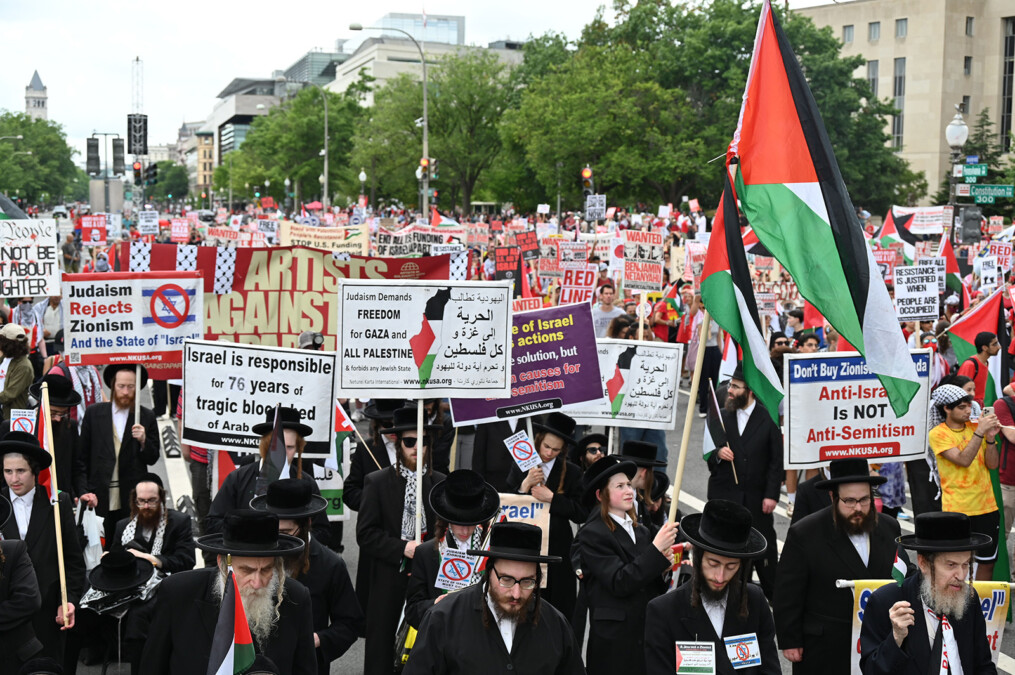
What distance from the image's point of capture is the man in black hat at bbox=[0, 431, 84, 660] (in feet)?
21.2

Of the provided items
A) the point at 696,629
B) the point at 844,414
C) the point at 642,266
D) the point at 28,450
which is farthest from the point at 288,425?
the point at 642,266

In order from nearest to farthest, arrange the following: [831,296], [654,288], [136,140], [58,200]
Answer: [831,296] → [654,288] → [136,140] → [58,200]

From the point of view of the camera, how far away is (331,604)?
5789mm

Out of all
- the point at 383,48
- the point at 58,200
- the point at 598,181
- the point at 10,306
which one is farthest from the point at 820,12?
the point at 58,200

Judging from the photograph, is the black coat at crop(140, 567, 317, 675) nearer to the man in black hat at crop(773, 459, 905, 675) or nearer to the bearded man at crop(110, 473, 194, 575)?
the bearded man at crop(110, 473, 194, 575)

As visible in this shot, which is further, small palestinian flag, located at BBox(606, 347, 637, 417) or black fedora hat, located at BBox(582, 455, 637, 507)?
small palestinian flag, located at BBox(606, 347, 637, 417)

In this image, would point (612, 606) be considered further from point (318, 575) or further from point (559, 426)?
point (559, 426)

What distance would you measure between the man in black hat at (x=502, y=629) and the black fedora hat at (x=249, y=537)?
70 cm

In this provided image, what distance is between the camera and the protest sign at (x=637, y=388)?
962 cm

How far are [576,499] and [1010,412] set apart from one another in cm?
398

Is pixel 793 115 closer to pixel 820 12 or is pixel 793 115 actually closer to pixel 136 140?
pixel 136 140

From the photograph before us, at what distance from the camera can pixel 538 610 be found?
470cm

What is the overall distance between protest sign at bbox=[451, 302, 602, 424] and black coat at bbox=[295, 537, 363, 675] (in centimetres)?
314

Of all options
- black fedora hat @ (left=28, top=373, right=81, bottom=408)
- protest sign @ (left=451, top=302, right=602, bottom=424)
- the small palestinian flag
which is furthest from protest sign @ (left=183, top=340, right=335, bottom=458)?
the small palestinian flag
